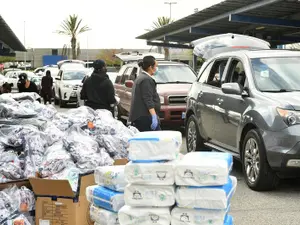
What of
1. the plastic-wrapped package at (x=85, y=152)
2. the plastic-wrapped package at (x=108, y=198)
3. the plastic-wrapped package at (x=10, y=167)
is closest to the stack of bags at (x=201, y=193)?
the plastic-wrapped package at (x=108, y=198)

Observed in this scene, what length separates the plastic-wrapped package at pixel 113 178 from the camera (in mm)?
5160

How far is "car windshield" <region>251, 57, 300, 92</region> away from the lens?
906 centimetres

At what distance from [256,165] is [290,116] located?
2.94 ft

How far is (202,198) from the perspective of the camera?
4.68 m

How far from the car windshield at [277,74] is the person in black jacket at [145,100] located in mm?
1535

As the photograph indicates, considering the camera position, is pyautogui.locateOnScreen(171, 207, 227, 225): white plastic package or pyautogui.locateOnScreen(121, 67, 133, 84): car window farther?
pyautogui.locateOnScreen(121, 67, 133, 84): car window

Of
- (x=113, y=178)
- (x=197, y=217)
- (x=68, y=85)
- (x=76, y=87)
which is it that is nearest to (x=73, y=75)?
(x=68, y=85)

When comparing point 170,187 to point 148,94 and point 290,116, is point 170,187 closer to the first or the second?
point 290,116

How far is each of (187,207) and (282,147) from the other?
3.72 metres

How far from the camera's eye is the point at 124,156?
23.8 feet

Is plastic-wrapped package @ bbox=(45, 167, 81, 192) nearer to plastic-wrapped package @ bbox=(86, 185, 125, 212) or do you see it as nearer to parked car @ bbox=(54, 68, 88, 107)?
plastic-wrapped package @ bbox=(86, 185, 125, 212)

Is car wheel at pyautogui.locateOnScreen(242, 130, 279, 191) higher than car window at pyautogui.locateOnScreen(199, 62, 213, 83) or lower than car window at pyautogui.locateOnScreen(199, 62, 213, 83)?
lower

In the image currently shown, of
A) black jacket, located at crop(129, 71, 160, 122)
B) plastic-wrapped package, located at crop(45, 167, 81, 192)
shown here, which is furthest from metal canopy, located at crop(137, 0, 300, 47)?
plastic-wrapped package, located at crop(45, 167, 81, 192)

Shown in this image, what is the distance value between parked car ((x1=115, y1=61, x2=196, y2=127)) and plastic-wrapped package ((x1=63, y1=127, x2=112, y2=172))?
7.89m
